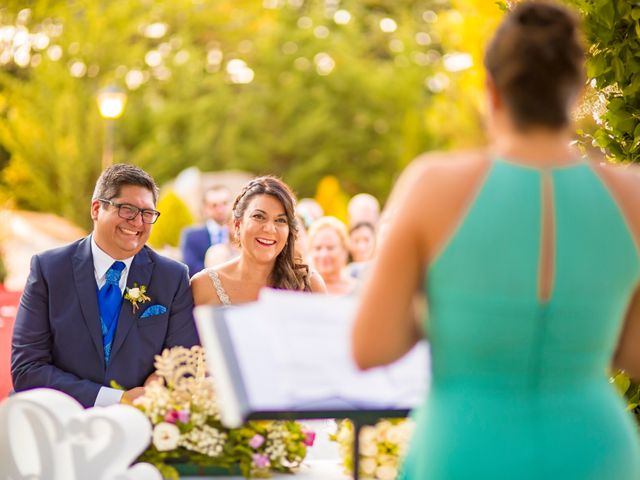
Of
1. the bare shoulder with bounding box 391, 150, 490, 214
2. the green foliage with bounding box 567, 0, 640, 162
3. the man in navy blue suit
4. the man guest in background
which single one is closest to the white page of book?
the bare shoulder with bounding box 391, 150, 490, 214

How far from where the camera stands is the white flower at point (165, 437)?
169 inches

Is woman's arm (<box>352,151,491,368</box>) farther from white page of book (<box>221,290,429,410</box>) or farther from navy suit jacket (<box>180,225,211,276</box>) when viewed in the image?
navy suit jacket (<box>180,225,211,276</box>)

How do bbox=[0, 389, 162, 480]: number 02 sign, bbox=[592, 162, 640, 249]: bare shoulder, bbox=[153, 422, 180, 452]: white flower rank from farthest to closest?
bbox=[153, 422, 180, 452]: white flower < bbox=[0, 389, 162, 480]: number 02 sign < bbox=[592, 162, 640, 249]: bare shoulder

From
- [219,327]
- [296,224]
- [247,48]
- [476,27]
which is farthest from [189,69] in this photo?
[219,327]

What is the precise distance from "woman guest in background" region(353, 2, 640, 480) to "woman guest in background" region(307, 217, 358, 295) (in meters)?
7.46

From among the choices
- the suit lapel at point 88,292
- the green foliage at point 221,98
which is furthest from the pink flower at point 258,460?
the green foliage at point 221,98

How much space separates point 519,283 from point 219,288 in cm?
384

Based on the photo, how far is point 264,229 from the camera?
6211mm

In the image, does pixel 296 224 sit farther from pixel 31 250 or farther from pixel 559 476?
pixel 31 250

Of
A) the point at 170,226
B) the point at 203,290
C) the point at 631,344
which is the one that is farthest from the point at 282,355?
the point at 170,226

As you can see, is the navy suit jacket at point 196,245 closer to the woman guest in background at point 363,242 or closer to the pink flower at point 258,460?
the woman guest in background at point 363,242

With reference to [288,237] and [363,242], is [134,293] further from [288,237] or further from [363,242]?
[363,242]

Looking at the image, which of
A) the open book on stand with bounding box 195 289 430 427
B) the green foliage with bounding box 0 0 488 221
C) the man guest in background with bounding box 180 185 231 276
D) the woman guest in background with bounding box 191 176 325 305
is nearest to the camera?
the open book on stand with bounding box 195 289 430 427

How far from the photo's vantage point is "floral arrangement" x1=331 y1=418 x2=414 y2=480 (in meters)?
4.50
